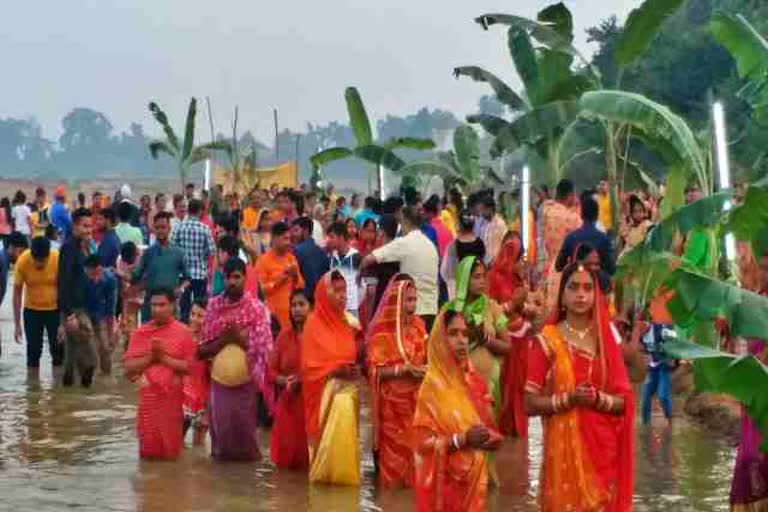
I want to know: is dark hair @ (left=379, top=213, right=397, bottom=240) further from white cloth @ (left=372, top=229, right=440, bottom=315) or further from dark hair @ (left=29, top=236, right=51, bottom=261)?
dark hair @ (left=29, top=236, right=51, bottom=261)

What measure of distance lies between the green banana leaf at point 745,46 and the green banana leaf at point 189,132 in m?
24.9

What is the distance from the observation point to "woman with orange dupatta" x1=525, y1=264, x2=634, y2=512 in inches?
354

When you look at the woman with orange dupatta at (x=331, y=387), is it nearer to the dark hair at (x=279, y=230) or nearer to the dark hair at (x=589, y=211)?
the dark hair at (x=589, y=211)

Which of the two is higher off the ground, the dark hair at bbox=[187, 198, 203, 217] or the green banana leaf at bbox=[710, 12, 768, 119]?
the green banana leaf at bbox=[710, 12, 768, 119]

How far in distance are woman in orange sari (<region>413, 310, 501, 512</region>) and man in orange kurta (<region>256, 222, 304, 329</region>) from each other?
20.9 feet

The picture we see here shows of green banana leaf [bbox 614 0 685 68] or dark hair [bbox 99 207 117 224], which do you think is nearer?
green banana leaf [bbox 614 0 685 68]

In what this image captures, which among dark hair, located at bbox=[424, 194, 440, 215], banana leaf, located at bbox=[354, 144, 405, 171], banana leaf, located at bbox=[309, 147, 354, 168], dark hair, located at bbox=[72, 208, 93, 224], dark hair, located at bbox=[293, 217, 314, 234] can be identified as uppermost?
banana leaf, located at bbox=[309, 147, 354, 168]

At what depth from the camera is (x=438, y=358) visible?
9828mm

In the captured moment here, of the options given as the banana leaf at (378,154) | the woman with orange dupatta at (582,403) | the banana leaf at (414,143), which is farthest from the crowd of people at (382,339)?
the banana leaf at (414,143)

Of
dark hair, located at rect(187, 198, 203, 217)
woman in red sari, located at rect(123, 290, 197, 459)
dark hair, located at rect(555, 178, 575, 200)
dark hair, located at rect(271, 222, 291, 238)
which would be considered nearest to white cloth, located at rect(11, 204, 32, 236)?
dark hair, located at rect(187, 198, 203, 217)

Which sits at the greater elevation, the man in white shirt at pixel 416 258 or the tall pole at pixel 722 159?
the tall pole at pixel 722 159

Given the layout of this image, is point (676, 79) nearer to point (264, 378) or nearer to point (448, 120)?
point (264, 378)

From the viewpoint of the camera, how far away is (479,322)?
12.9 m

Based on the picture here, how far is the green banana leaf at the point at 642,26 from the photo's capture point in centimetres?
1463
